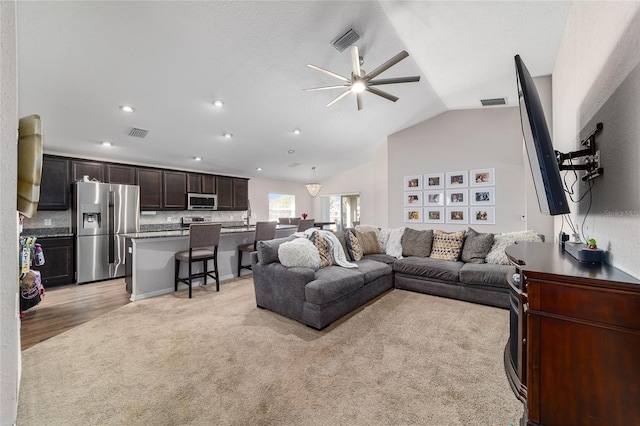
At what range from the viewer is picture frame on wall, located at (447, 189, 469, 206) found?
16.6 ft

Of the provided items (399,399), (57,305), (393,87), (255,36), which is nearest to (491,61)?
(393,87)

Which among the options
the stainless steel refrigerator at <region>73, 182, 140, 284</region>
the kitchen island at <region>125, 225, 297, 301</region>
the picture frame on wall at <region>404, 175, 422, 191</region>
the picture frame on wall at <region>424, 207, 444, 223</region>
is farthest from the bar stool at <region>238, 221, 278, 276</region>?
the picture frame on wall at <region>424, 207, 444, 223</region>

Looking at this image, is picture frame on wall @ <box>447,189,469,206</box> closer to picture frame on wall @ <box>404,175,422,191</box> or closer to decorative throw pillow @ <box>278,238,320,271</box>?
picture frame on wall @ <box>404,175,422,191</box>

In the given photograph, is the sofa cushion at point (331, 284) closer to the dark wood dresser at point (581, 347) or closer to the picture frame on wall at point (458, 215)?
the dark wood dresser at point (581, 347)

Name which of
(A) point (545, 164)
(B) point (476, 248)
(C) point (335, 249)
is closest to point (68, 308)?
(C) point (335, 249)

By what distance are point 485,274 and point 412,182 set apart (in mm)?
2889

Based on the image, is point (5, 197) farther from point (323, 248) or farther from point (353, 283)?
point (323, 248)

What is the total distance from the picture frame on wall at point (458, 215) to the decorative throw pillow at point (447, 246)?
1.24m

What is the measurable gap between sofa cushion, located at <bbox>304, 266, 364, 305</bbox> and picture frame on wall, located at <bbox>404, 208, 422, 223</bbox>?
3.06m

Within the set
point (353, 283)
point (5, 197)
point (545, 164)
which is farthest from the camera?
point (353, 283)

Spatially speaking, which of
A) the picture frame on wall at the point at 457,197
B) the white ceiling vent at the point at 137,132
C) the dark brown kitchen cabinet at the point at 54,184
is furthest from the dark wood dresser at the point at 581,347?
the dark brown kitchen cabinet at the point at 54,184

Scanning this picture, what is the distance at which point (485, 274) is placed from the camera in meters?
3.18

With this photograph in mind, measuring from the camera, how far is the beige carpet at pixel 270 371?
1.52 metres

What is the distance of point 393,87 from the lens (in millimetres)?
4109
